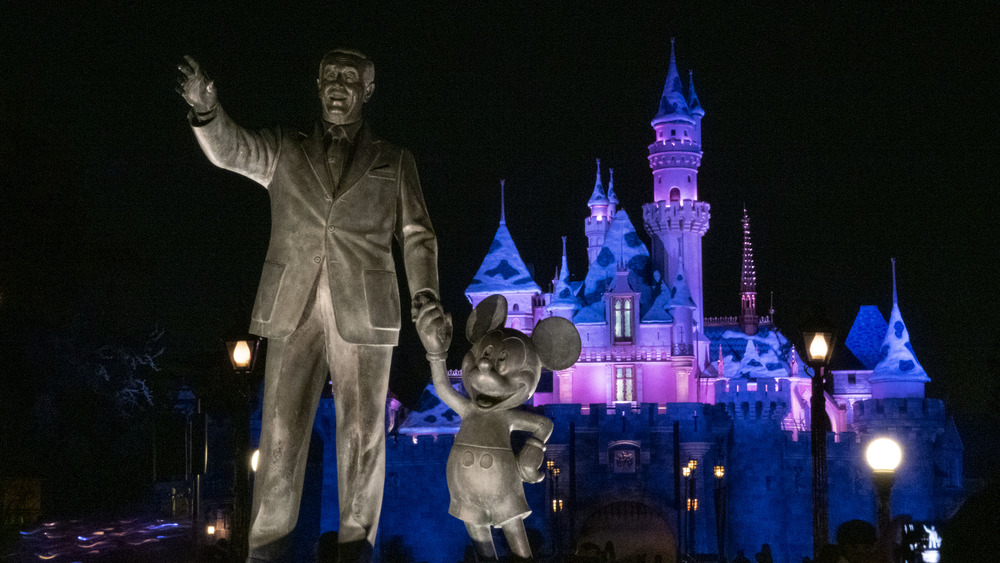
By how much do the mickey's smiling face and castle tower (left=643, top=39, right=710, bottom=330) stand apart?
37.0 m

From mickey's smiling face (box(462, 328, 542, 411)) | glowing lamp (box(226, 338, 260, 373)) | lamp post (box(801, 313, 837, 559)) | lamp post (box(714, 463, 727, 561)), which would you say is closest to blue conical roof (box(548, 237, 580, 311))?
lamp post (box(714, 463, 727, 561))

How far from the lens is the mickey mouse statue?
704 cm

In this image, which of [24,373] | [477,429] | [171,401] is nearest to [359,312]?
[477,429]

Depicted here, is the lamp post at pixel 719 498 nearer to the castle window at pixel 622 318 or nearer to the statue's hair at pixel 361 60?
the castle window at pixel 622 318

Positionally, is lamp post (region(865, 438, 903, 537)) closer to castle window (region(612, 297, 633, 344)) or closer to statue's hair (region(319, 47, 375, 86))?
statue's hair (region(319, 47, 375, 86))

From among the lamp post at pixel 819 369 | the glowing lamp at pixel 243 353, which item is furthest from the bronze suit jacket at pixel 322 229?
the lamp post at pixel 819 369

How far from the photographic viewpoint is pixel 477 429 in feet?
23.6

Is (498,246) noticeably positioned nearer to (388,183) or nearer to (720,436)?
(720,436)

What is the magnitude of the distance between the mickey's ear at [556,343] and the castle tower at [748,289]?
40.9 m

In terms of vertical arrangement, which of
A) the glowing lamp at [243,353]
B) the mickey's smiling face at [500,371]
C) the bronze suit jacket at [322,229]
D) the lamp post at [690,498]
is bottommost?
the lamp post at [690,498]

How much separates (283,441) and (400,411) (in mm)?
36938

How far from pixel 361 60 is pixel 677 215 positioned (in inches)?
1522

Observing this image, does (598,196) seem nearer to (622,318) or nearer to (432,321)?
(622,318)

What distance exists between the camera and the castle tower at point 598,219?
46125 mm
